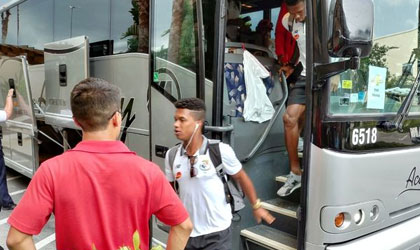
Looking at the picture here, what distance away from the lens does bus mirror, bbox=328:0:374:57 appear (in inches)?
80.4

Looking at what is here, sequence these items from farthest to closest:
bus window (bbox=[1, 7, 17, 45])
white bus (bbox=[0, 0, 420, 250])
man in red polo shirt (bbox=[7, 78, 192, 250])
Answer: bus window (bbox=[1, 7, 17, 45]) < white bus (bbox=[0, 0, 420, 250]) < man in red polo shirt (bbox=[7, 78, 192, 250])

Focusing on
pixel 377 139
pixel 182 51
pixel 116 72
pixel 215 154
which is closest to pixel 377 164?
pixel 377 139

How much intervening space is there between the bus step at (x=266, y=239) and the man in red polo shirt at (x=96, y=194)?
4.46ft

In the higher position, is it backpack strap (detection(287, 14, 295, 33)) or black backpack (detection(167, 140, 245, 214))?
backpack strap (detection(287, 14, 295, 33))

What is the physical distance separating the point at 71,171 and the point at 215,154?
117cm

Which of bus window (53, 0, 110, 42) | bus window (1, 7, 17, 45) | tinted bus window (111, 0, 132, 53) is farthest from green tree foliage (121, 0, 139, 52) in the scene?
bus window (1, 7, 17, 45)

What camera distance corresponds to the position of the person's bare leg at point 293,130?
3.08 m

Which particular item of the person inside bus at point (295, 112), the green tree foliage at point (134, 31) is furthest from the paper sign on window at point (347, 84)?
the green tree foliage at point (134, 31)

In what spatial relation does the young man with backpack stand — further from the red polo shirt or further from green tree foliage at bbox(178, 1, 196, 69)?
the red polo shirt

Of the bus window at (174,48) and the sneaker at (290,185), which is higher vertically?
the bus window at (174,48)

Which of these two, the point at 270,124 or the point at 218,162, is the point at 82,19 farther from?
the point at 218,162

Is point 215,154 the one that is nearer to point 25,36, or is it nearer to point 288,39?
point 288,39

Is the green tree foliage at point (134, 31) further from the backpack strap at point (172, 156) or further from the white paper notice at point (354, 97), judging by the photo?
the white paper notice at point (354, 97)

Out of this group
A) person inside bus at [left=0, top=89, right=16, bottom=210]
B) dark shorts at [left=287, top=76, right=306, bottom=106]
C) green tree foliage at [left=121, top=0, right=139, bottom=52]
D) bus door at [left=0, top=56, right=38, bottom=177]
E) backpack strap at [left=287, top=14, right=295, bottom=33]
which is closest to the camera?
dark shorts at [left=287, top=76, right=306, bottom=106]
